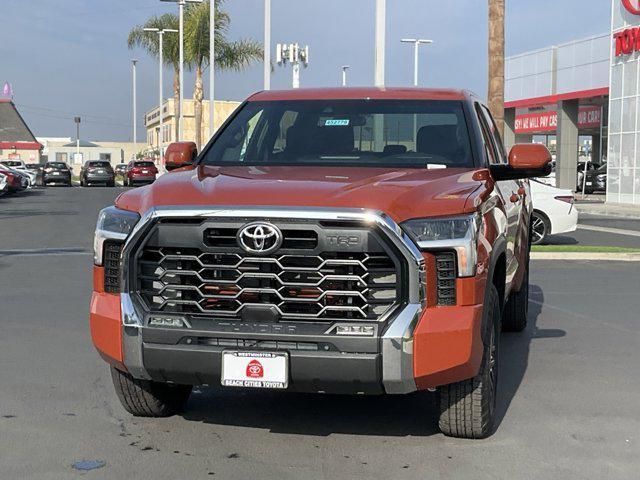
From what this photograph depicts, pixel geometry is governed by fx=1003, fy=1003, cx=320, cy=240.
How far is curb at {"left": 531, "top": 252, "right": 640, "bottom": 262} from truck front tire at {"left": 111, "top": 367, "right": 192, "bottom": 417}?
421 inches

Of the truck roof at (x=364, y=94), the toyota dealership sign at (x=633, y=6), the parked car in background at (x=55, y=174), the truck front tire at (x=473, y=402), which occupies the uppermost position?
the toyota dealership sign at (x=633, y=6)

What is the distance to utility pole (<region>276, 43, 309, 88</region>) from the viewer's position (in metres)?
46.8

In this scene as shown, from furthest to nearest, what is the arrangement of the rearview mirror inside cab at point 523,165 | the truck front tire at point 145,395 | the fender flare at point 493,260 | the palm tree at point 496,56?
the palm tree at point 496,56 < the rearview mirror inside cab at point 523,165 < the truck front tire at point 145,395 < the fender flare at point 493,260

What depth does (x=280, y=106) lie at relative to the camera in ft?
23.1

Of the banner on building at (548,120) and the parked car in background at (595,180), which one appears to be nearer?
the parked car in background at (595,180)

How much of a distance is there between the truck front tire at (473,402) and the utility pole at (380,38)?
1912 centimetres

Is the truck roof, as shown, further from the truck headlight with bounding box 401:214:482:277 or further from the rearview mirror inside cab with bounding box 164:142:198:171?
the truck headlight with bounding box 401:214:482:277

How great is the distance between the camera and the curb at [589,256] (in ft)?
51.7

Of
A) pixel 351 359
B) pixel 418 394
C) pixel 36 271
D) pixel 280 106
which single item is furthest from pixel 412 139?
pixel 36 271

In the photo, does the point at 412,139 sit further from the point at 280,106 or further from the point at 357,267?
the point at 357,267

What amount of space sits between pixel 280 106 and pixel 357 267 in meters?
2.47

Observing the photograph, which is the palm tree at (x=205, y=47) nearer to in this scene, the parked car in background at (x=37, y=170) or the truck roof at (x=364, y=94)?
the parked car in background at (x=37, y=170)

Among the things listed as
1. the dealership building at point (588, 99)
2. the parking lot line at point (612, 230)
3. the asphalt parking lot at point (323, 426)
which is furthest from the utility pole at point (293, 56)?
the asphalt parking lot at point (323, 426)

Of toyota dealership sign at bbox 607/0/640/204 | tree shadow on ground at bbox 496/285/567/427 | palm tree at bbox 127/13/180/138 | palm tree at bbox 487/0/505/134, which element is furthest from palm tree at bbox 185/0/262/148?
tree shadow on ground at bbox 496/285/567/427
